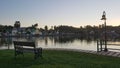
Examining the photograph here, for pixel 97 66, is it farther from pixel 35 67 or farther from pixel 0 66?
pixel 0 66

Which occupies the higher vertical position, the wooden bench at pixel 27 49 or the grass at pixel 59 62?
the wooden bench at pixel 27 49

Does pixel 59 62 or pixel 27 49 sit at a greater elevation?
pixel 27 49

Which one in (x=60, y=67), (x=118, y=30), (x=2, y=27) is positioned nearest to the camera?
(x=60, y=67)

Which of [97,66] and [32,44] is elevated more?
[32,44]

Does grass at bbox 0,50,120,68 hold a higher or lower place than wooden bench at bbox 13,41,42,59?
lower

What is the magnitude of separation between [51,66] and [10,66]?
2.29 metres

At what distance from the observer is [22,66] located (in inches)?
591

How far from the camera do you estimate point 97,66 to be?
1455 centimetres

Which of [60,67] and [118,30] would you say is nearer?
[60,67]

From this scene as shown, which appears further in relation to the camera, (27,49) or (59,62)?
(27,49)

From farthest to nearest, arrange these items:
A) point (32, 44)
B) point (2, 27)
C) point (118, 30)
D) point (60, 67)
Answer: point (118, 30) < point (2, 27) < point (32, 44) < point (60, 67)

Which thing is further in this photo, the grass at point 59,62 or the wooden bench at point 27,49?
the wooden bench at point 27,49

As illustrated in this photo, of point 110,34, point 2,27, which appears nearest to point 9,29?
point 2,27

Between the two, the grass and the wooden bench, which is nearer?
the grass
